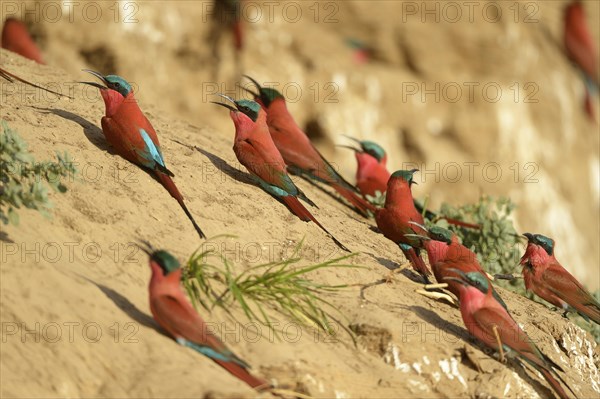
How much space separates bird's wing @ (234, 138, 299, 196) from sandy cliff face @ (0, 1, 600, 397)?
0.10 m

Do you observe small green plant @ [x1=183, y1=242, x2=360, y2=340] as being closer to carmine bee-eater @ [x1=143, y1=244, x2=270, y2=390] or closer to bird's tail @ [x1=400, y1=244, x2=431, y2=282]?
carmine bee-eater @ [x1=143, y1=244, x2=270, y2=390]

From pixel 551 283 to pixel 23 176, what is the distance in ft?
8.60

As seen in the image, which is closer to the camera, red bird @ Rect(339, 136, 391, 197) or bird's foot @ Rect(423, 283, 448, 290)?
bird's foot @ Rect(423, 283, 448, 290)

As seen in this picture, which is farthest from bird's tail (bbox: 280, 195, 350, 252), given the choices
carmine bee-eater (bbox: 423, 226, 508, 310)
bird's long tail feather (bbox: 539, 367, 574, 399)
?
bird's long tail feather (bbox: 539, 367, 574, 399)

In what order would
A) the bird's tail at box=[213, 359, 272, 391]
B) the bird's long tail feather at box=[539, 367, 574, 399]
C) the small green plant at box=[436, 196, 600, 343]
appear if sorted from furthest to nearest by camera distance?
the small green plant at box=[436, 196, 600, 343] < the bird's long tail feather at box=[539, 367, 574, 399] < the bird's tail at box=[213, 359, 272, 391]

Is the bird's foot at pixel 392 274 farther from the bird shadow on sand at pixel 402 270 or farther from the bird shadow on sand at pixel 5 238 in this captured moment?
the bird shadow on sand at pixel 5 238

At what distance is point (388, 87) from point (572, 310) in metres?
5.25

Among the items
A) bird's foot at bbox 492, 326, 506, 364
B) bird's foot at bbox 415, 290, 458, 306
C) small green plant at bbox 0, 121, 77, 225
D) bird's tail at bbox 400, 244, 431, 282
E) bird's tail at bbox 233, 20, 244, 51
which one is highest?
bird's tail at bbox 233, 20, 244, 51

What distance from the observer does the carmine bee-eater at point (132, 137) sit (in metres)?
4.77

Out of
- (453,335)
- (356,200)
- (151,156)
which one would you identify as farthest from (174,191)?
(356,200)

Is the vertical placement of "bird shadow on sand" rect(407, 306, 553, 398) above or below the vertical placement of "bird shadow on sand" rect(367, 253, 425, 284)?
below

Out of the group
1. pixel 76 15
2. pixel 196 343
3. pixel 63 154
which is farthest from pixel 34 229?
pixel 76 15

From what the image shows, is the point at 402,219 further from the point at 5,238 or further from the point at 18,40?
the point at 18,40

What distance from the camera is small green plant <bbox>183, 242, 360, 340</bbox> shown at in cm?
402
